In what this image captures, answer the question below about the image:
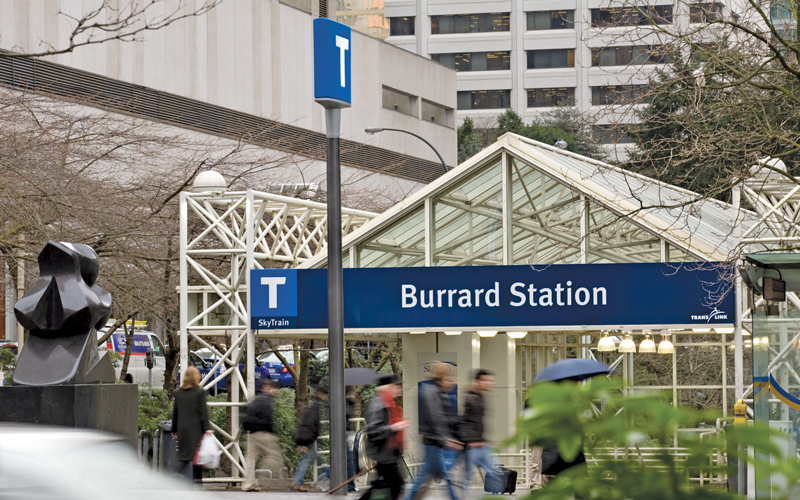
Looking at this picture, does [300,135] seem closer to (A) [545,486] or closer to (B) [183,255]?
(B) [183,255]

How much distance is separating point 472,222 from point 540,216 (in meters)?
1.16

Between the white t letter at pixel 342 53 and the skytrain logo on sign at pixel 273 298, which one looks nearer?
the white t letter at pixel 342 53

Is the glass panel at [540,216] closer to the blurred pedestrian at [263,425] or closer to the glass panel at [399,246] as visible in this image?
the glass panel at [399,246]

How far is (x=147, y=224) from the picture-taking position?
1903cm

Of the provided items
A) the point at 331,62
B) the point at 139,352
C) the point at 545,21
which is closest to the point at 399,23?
the point at 545,21

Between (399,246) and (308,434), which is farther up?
(399,246)

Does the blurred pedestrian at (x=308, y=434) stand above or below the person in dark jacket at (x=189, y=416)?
below

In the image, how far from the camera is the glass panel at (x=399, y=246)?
18.6 metres

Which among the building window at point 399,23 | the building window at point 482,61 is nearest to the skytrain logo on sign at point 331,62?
the building window at point 482,61

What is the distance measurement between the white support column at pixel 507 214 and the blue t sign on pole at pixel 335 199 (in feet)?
18.3

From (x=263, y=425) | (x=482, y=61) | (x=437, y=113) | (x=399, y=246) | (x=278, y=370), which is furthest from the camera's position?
(x=482, y=61)

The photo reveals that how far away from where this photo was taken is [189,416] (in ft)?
38.5

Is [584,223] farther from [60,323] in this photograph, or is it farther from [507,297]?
[60,323]

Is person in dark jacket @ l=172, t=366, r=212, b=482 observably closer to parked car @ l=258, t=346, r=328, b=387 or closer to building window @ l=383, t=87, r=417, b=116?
parked car @ l=258, t=346, r=328, b=387
